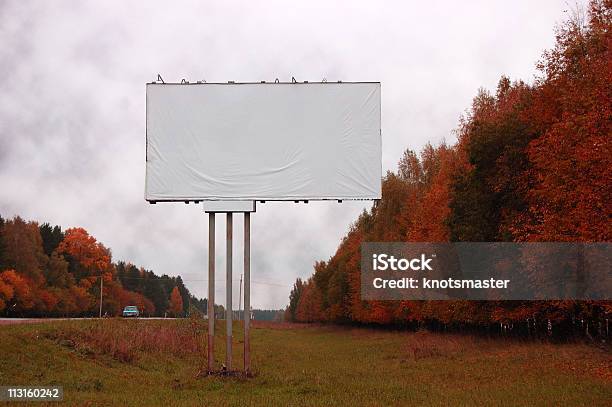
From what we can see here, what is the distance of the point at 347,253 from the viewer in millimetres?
82062

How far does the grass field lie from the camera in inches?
701

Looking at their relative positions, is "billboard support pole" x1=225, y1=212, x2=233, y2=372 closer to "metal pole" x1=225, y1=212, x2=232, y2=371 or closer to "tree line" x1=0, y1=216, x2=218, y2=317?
"metal pole" x1=225, y1=212, x2=232, y2=371

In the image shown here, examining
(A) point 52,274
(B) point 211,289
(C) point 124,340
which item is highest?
(A) point 52,274

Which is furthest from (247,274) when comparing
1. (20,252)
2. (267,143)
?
(20,252)

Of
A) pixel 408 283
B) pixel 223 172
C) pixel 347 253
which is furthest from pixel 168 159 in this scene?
pixel 347 253

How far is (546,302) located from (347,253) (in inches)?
2002

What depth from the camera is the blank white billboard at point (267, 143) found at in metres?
21.1

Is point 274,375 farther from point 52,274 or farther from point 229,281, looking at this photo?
point 52,274

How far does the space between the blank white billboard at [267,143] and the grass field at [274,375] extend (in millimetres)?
5643

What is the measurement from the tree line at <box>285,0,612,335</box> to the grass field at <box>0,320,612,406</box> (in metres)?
3.13

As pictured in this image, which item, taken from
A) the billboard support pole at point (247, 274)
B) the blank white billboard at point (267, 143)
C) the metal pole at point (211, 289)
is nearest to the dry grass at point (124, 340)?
the metal pole at point (211, 289)

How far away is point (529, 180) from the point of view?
35.0 meters

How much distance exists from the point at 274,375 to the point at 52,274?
77.9 meters

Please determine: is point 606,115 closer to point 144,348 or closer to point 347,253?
point 144,348
